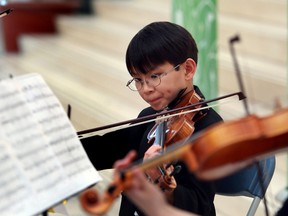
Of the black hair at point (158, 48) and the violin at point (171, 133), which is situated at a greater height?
the black hair at point (158, 48)

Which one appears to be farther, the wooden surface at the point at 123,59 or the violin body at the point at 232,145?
the wooden surface at the point at 123,59

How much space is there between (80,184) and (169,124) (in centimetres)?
32

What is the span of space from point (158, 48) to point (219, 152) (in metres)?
0.52

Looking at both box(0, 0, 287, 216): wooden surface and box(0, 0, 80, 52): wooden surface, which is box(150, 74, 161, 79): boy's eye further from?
box(0, 0, 80, 52): wooden surface

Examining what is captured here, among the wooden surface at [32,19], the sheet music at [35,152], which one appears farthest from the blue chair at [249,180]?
the wooden surface at [32,19]

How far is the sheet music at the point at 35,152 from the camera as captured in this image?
98 centimetres

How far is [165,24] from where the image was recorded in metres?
1.38

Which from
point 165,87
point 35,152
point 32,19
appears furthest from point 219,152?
point 32,19

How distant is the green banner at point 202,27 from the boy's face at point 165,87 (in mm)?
971

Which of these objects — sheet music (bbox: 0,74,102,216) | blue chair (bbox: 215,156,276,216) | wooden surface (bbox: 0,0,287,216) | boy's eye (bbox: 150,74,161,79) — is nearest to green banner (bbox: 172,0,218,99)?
wooden surface (bbox: 0,0,287,216)

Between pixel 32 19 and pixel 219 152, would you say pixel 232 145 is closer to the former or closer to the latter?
pixel 219 152

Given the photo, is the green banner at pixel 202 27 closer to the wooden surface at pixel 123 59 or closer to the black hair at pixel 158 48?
the wooden surface at pixel 123 59

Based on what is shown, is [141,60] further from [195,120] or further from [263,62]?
[263,62]

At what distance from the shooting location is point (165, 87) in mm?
1307
